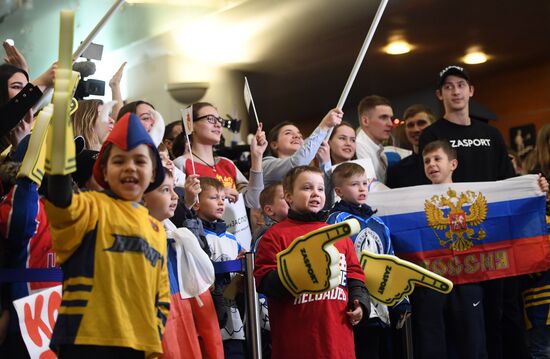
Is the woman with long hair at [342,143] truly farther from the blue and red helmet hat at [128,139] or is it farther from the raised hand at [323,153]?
the blue and red helmet hat at [128,139]

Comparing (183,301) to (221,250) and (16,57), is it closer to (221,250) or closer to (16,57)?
(221,250)

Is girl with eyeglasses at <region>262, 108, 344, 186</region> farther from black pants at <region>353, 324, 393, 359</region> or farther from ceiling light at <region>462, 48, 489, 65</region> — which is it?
ceiling light at <region>462, 48, 489, 65</region>

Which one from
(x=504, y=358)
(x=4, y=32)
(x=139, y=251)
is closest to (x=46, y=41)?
(x=4, y=32)

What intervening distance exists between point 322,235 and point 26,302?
42.8 inches

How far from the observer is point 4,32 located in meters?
6.72

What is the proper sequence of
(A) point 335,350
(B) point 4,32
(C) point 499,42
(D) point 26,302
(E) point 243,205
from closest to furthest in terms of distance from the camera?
1. (D) point 26,302
2. (A) point 335,350
3. (E) point 243,205
4. (B) point 4,32
5. (C) point 499,42

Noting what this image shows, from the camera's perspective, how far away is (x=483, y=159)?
16.1 feet

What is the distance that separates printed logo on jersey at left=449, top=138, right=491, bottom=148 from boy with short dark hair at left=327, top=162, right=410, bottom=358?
73 centimetres

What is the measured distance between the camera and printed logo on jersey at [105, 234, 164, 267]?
101 inches

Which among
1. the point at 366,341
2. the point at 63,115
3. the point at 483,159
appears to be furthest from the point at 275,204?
the point at 63,115

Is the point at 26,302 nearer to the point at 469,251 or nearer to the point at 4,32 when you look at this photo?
the point at 469,251

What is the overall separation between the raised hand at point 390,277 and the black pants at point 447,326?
0.63m

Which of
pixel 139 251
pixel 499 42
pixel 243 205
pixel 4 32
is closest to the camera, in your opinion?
pixel 139 251

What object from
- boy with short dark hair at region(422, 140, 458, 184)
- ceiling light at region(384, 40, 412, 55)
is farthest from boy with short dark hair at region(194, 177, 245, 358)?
ceiling light at region(384, 40, 412, 55)
